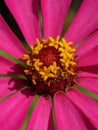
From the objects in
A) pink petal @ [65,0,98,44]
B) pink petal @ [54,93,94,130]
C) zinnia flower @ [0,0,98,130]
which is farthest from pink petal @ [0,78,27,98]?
pink petal @ [65,0,98,44]

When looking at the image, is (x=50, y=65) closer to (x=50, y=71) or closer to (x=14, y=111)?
(x=50, y=71)

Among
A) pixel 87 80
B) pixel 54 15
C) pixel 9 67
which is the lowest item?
pixel 87 80

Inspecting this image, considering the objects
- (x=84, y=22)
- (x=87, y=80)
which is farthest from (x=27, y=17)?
(x=87, y=80)

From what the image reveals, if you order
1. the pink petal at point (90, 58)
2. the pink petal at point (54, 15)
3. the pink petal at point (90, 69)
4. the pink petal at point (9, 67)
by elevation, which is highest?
the pink petal at point (54, 15)

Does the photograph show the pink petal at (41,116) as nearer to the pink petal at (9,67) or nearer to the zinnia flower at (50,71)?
the zinnia flower at (50,71)

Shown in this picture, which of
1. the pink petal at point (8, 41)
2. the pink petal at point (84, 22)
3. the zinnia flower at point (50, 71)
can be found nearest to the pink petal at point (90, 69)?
the zinnia flower at point (50, 71)

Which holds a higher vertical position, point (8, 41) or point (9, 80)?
point (8, 41)

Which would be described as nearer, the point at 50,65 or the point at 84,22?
the point at 50,65

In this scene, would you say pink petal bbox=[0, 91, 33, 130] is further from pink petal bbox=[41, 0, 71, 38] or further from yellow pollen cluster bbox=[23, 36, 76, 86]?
pink petal bbox=[41, 0, 71, 38]
